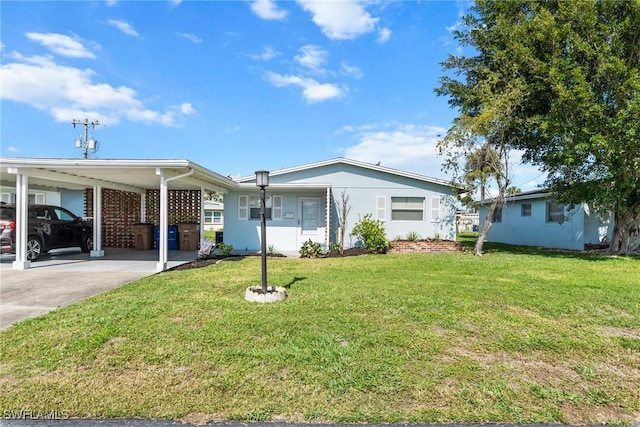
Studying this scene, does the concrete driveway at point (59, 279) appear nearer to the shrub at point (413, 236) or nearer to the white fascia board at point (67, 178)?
the white fascia board at point (67, 178)

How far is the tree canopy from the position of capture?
971cm

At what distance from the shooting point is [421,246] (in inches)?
502

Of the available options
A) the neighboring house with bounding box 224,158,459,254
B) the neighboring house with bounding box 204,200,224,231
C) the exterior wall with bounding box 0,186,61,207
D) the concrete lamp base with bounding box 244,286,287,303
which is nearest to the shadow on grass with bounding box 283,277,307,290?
the concrete lamp base with bounding box 244,286,287,303

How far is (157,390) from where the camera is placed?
2832 millimetres

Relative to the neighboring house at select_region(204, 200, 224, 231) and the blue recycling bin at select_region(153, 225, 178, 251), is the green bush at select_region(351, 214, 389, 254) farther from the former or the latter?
the neighboring house at select_region(204, 200, 224, 231)

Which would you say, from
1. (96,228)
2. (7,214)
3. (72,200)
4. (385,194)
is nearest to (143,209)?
(96,228)

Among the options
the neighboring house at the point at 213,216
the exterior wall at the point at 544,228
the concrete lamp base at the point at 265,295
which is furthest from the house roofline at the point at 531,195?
the neighboring house at the point at 213,216

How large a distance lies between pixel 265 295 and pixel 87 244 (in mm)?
9810

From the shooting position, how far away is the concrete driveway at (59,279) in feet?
17.1

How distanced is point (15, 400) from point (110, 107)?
837 inches

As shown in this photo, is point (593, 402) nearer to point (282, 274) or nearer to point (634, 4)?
point (282, 274)

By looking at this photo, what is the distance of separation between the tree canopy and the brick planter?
4.26m

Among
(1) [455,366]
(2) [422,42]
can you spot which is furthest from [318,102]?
(1) [455,366]

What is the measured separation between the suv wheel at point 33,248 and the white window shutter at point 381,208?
35.6ft
